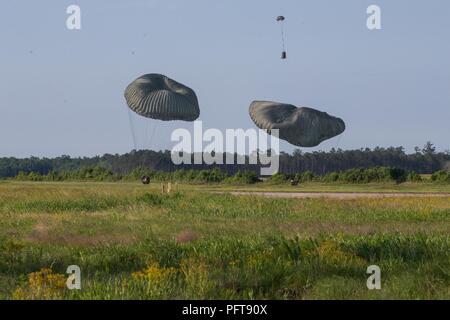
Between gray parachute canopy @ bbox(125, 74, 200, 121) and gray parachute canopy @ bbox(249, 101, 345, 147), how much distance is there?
10.7 metres

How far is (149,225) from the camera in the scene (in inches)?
903

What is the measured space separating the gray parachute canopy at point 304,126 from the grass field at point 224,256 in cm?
3464

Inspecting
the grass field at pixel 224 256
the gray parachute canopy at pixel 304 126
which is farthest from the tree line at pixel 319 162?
the grass field at pixel 224 256

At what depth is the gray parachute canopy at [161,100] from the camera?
172 feet

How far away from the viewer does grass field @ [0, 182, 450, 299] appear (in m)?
10.9

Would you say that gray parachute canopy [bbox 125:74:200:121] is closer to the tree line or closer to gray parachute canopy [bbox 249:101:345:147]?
gray parachute canopy [bbox 249:101:345:147]

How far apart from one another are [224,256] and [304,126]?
49.8 meters

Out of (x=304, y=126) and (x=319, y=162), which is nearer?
(x=304, y=126)

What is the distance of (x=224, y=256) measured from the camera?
1476cm

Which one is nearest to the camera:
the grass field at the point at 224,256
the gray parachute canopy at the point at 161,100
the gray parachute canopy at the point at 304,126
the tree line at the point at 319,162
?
the grass field at the point at 224,256

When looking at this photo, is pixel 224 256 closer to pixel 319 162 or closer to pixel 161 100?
pixel 161 100

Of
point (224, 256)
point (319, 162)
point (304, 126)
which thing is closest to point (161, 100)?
point (304, 126)

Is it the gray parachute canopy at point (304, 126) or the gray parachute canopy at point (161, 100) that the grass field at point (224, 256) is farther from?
the gray parachute canopy at point (304, 126)
